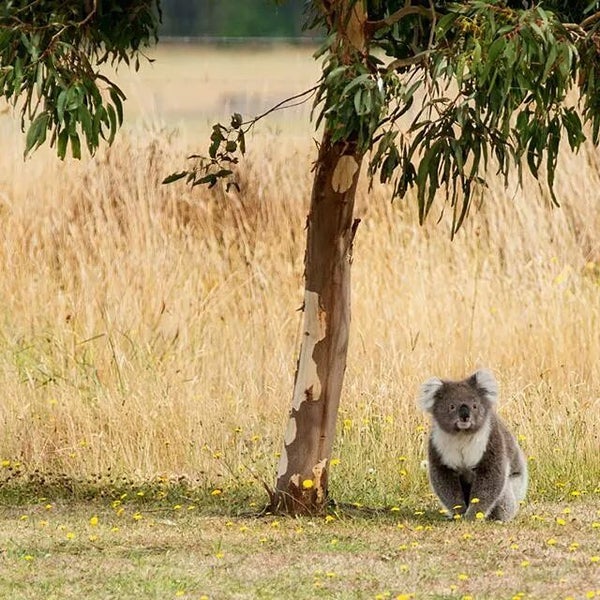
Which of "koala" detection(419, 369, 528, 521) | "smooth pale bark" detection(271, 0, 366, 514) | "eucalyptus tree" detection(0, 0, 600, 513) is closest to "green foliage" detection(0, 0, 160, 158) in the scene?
"eucalyptus tree" detection(0, 0, 600, 513)

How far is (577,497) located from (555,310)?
2620 millimetres

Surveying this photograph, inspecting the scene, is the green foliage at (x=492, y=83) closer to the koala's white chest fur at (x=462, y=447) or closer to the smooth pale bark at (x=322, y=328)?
the smooth pale bark at (x=322, y=328)

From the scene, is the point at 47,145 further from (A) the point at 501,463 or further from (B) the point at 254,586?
(B) the point at 254,586

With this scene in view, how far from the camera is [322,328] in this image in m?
8.20

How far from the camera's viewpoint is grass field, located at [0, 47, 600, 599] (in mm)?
7453

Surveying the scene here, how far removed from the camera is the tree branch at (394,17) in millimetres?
7723

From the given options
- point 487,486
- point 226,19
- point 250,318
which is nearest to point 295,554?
point 487,486

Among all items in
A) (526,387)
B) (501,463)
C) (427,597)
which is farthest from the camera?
(526,387)

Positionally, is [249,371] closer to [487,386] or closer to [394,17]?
[487,386]

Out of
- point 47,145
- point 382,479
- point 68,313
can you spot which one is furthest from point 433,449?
point 47,145

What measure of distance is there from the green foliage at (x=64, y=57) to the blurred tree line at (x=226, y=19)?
1785cm

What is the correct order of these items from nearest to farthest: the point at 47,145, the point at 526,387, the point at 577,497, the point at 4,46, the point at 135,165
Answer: the point at 4,46 → the point at 577,497 → the point at 526,387 → the point at 135,165 → the point at 47,145

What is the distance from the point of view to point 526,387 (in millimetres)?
10812

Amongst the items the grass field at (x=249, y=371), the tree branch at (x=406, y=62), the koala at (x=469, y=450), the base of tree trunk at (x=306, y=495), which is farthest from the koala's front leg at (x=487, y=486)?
the tree branch at (x=406, y=62)
